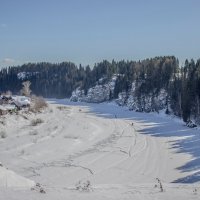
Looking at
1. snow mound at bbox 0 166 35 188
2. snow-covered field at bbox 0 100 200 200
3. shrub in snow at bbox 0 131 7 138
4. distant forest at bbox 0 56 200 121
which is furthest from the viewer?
distant forest at bbox 0 56 200 121

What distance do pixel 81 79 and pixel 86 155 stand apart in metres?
156

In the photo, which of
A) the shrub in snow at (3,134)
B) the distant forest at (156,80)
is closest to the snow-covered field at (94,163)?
the shrub in snow at (3,134)

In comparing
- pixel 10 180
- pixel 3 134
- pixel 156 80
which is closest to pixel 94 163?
pixel 3 134

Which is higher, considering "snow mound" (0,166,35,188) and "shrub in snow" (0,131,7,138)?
"snow mound" (0,166,35,188)

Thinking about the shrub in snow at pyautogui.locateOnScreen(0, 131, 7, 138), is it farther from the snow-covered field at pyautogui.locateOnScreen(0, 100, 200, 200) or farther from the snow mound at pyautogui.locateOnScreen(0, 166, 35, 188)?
the snow mound at pyautogui.locateOnScreen(0, 166, 35, 188)

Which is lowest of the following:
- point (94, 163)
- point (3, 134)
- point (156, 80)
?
point (94, 163)

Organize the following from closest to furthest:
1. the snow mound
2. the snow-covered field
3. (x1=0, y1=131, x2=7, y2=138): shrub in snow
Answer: the snow-covered field < the snow mound < (x1=0, y1=131, x2=7, y2=138): shrub in snow

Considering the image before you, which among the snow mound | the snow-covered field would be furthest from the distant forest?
the snow mound

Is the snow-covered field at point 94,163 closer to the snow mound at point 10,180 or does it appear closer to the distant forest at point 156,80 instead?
the snow mound at point 10,180

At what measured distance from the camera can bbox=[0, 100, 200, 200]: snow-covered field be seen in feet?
38.5

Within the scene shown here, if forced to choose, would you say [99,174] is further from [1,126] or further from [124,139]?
[1,126]

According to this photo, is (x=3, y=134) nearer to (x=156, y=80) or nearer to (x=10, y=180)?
(x=10, y=180)

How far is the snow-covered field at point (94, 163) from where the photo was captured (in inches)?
462

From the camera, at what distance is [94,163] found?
2862cm
